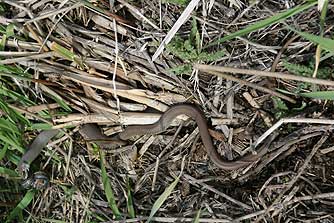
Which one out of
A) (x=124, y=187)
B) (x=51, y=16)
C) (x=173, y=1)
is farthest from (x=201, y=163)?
(x=51, y=16)

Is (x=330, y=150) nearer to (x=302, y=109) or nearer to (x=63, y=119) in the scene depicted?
(x=302, y=109)

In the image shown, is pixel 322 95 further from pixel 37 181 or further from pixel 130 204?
pixel 37 181

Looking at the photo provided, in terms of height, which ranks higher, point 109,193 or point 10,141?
point 10,141

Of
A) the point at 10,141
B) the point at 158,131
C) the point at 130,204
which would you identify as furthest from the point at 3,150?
the point at 158,131

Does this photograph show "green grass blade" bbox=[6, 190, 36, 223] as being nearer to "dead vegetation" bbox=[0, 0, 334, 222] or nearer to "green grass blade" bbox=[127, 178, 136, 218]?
"dead vegetation" bbox=[0, 0, 334, 222]

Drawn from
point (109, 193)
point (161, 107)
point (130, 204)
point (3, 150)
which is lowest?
point (130, 204)

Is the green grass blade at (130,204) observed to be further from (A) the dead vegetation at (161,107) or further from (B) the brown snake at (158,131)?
(B) the brown snake at (158,131)

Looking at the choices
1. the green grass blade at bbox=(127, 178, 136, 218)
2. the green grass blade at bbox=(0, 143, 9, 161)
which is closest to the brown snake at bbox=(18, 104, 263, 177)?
the green grass blade at bbox=(0, 143, 9, 161)
